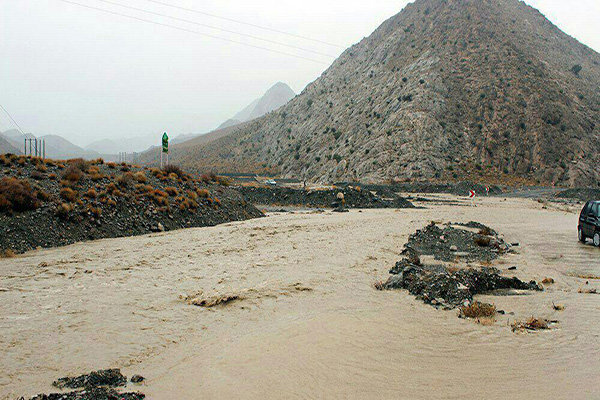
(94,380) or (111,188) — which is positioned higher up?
(111,188)

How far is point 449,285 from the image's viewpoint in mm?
10602

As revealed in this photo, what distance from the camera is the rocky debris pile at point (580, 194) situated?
2050 inches

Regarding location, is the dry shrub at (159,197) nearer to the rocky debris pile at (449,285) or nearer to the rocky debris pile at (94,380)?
the rocky debris pile at (449,285)

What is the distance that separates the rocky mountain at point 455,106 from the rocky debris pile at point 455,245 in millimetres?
49103

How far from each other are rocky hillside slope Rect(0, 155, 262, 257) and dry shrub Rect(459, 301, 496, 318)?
16880 millimetres

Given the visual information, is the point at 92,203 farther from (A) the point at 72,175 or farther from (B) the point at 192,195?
(B) the point at 192,195

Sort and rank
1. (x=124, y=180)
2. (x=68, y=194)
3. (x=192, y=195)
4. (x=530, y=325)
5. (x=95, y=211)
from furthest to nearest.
→ (x=192, y=195), (x=124, y=180), (x=95, y=211), (x=68, y=194), (x=530, y=325)

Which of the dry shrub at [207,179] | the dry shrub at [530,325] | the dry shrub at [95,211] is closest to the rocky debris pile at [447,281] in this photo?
Result: the dry shrub at [530,325]

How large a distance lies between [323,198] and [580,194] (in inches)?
1360

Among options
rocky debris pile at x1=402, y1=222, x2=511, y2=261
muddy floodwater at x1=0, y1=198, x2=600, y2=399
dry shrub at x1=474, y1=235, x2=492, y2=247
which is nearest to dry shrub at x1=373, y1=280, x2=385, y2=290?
muddy floodwater at x1=0, y1=198, x2=600, y2=399

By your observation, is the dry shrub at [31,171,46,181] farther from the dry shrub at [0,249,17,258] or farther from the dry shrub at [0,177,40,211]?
the dry shrub at [0,249,17,258]

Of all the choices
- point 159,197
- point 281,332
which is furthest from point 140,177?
point 281,332

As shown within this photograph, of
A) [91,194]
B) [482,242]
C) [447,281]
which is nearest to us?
[447,281]

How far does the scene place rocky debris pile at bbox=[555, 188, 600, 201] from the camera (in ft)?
171
